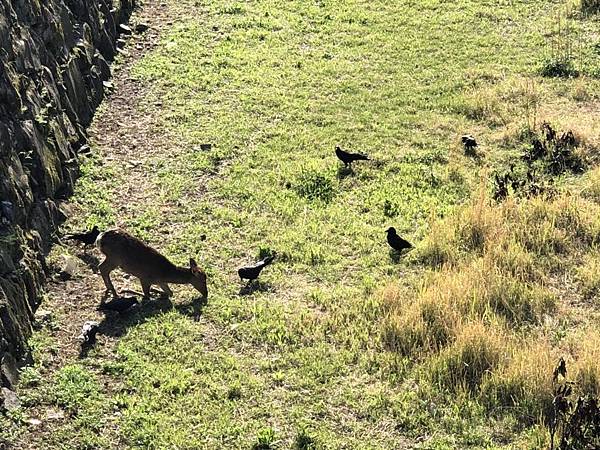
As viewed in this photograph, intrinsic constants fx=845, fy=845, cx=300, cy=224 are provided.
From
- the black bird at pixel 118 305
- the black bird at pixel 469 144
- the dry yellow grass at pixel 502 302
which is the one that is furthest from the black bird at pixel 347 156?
the black bird at pixel 118 305

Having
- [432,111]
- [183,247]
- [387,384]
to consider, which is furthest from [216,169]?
[387,384]

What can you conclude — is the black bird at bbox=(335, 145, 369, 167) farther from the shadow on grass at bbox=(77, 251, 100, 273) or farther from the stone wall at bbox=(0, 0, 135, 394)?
the shadow on grass at bbox=(77, 251, 100, 273)

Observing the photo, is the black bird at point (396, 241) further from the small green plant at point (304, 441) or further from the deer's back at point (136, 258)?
the small green plant at point (304, 441)

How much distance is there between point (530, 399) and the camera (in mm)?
8820

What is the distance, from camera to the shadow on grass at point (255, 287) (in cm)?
1102

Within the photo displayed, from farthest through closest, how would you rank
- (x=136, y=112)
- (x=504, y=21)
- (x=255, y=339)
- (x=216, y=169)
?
(x=504, y=21), (x=136, y=112), (x=216, y=169), (x=255, y=339)

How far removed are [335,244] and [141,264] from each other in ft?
9.60

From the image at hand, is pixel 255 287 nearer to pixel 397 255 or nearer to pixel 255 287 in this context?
pixel 255 287

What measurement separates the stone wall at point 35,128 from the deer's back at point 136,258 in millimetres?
990

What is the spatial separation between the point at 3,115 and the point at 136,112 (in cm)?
476

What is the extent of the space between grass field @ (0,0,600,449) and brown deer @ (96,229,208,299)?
35 cm

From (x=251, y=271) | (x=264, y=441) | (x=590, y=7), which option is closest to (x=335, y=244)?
(x=251, y=271)

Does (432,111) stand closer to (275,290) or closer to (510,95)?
(510,95)

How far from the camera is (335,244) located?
12148 millimetres
